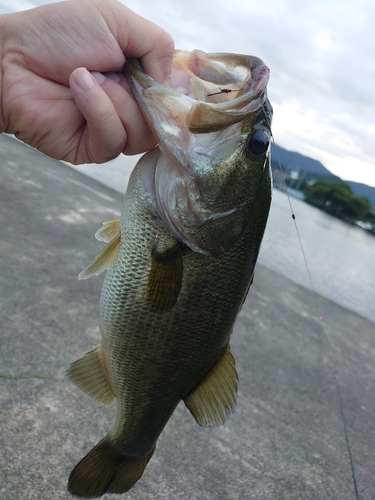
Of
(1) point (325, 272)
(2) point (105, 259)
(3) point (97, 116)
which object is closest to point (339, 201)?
(1) point (325, 272)

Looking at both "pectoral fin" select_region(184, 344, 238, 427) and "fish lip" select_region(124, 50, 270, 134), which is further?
"pectoral fin" select_region(184, 344, 238, 427)

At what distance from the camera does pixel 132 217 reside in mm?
1632

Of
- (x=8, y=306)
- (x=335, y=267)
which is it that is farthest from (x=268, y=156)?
(x=335, y=267)

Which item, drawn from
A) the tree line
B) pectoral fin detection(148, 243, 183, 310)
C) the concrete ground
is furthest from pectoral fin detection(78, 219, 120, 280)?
the tree line

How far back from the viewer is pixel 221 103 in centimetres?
142

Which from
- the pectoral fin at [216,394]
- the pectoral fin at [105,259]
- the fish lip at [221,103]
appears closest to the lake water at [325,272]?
the pectoral fin at [216,394]

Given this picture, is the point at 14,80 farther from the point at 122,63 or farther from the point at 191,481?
the point at 191,481

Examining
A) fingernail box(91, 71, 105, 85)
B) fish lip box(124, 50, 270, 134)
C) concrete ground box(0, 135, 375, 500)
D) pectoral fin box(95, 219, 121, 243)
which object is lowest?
concrete ground box(0, 135, 375, 500)

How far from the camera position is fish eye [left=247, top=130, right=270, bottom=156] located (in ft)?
4.84

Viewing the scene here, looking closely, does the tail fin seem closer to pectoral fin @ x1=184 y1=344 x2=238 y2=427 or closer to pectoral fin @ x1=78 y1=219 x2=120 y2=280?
pectoral fin @ x1=184 y1=344 x2=238 y2=427

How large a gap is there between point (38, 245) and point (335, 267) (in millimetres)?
13780

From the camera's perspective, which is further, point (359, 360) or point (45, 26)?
point (359, 360)

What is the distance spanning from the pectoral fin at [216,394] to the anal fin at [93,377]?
0.42 metres

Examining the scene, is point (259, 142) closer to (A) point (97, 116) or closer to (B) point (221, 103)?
(B) point (221, 103)
